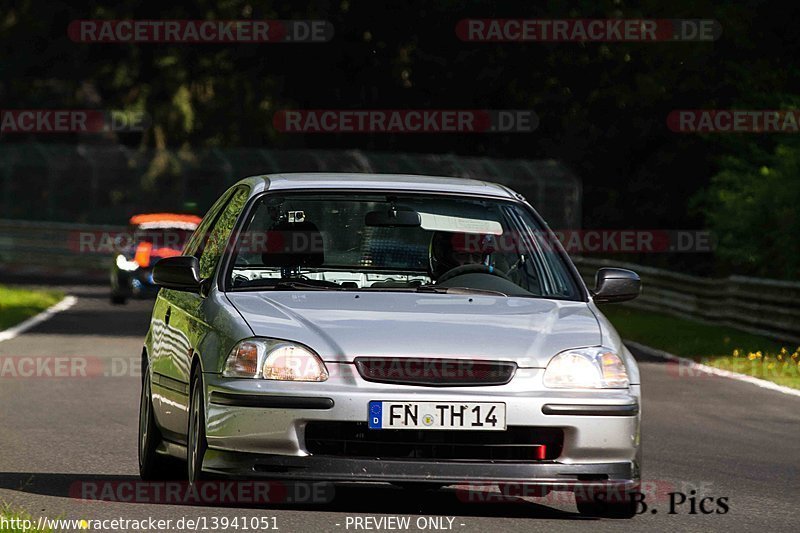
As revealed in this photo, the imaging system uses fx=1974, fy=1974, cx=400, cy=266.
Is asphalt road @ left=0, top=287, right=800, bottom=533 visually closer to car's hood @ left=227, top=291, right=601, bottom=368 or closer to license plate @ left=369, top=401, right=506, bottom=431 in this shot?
license plate @ left=369, top=401, right=506, bottom=431

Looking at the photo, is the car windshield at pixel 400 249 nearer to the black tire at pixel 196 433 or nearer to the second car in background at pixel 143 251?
the black tire at pixel 196 433

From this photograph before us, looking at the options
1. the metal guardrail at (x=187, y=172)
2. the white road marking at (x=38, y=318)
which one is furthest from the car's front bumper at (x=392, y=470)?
the metal guardrail at (x=187, y=172)

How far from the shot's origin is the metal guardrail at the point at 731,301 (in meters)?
25.0

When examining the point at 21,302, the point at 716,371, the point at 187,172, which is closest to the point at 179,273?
the point at 716,371

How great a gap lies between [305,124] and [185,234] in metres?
19.5

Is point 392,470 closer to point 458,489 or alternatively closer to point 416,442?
point 416,442

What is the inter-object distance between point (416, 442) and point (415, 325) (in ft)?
1.67

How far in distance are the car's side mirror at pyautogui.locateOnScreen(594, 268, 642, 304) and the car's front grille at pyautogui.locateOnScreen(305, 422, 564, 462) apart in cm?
129

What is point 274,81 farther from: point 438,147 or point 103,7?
point 438,147

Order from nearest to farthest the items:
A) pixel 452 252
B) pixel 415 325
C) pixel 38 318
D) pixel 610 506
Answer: pixel 415 325 → pixel 610 506 → pixel 452 252 → pixel 38 318

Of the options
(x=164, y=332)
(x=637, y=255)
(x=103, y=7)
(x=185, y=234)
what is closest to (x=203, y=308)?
(x=164, y=332)

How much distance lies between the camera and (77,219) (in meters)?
48.2

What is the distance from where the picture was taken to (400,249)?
35.2 feet

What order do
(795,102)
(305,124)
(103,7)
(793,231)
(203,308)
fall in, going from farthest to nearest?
(103,7), (305,124), (795,102), (793,231), (203,308)
